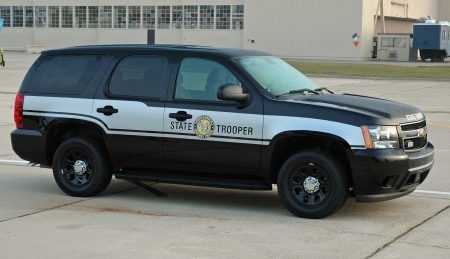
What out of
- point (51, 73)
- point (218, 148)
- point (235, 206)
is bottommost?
point (235, 206)

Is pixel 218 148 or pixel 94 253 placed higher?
pixel 218 148

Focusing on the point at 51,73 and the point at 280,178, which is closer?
the point at 280,178

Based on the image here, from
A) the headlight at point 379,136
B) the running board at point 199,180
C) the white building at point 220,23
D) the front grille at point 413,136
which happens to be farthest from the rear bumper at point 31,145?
the white building at point 220,23

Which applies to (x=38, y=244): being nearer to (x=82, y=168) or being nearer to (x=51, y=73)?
(x=82, y=168)

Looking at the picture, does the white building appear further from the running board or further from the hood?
the running board

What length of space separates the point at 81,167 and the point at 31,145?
692mm

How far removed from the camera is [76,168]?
8555 mm

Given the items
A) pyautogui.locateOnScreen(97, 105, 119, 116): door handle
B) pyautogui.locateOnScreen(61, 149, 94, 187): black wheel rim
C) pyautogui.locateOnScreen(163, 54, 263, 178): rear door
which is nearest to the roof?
pyautogui.locateOnScreen(163, 54, 263, 178): rear door

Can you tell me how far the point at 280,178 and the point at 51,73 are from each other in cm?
303

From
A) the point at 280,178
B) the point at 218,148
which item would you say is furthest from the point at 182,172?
the point at 280,178

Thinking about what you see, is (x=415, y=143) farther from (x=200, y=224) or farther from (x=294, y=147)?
(x=200, y=224)

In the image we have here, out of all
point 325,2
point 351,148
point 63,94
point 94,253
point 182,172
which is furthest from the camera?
point 325,2

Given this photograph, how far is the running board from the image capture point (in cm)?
773

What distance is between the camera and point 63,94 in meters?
8.60
